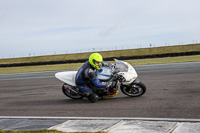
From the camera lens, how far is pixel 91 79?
7852mm

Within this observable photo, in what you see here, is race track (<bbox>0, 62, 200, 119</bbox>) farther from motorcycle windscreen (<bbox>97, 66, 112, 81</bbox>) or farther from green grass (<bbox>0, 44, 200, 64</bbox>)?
→ green grass (<bbox>0, 44, 200, 64</bbox>)

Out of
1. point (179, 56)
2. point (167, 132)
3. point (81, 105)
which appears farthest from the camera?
point (179, 56)

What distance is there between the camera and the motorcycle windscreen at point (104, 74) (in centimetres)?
806

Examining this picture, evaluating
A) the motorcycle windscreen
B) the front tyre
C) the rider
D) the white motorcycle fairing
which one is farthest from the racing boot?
the front tyre

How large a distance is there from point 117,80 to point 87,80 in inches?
36.8

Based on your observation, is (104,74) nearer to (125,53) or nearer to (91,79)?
(91,79)

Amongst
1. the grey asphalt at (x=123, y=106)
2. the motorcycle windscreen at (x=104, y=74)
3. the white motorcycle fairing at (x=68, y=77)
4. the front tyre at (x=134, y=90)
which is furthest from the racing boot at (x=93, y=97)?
the front tyre at (x=134, y=90)

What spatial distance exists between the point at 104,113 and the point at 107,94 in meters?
1.80

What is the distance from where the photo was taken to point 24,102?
28.9 feet

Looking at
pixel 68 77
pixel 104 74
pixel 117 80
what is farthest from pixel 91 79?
pixel 68 77

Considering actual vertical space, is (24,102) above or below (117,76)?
below

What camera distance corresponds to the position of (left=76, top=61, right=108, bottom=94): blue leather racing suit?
7.84 m

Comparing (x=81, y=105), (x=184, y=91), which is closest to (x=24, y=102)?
(x=81, y=105)

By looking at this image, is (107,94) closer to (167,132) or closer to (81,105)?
(81,105)
